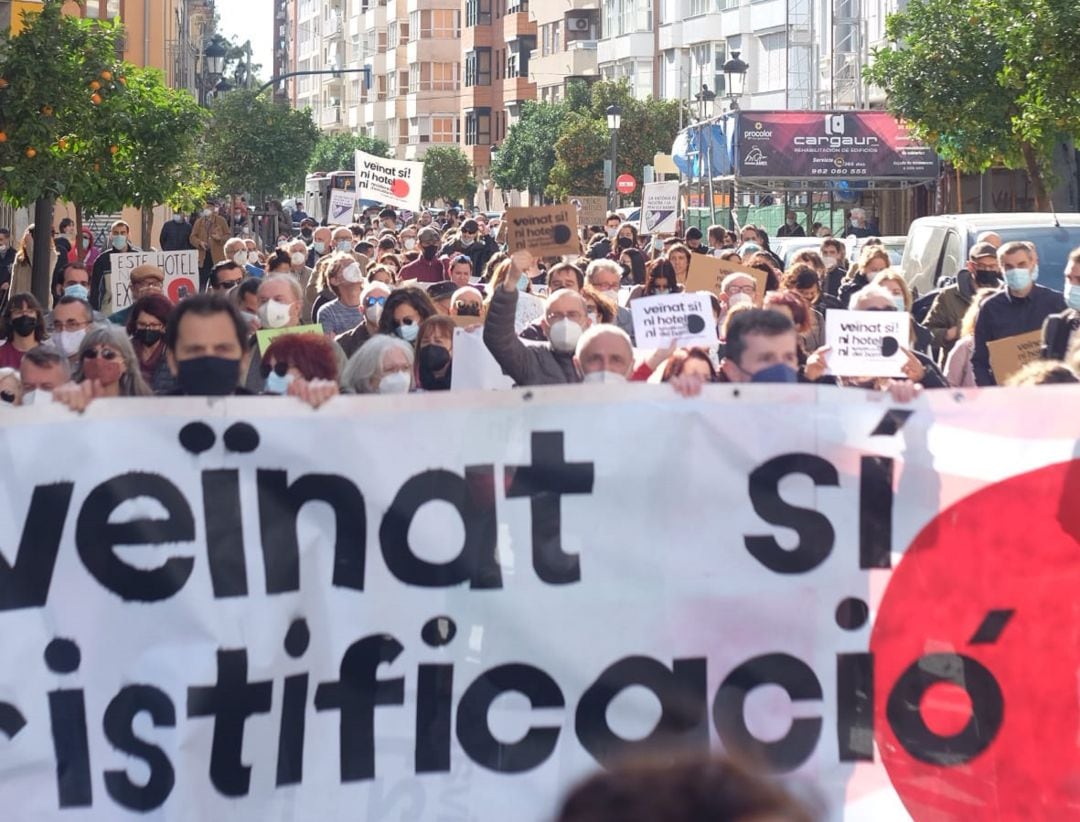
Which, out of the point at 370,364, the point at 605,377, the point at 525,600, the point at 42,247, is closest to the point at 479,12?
the point at 42,247

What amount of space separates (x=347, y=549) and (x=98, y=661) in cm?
61

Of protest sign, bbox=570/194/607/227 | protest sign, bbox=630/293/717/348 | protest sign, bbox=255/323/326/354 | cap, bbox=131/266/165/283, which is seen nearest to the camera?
protest sign, bbox=255/323/326/354

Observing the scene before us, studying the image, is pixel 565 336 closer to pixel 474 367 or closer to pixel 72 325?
pixel 474 367

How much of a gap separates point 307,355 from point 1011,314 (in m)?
5.16

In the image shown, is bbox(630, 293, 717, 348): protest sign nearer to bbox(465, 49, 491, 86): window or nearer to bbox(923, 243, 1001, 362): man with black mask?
bbox(923, 243, 1001, 362): man with black mask

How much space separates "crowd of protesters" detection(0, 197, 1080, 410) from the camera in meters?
5.79

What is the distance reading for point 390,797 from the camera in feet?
15.0

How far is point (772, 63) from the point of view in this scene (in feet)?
188

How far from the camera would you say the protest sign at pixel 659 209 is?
24.5m

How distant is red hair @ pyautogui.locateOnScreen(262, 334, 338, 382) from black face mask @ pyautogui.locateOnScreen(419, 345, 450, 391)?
4.37 ft

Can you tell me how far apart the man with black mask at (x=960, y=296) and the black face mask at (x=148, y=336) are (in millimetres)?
5535

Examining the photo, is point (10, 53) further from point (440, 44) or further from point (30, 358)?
point (440, 44)

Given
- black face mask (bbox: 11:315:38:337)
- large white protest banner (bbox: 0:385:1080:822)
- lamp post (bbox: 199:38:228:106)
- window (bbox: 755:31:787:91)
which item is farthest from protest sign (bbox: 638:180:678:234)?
window (bbox: 755:31:787:91)

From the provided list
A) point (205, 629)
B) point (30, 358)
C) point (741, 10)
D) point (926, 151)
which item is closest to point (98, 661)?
point (205, 629)
